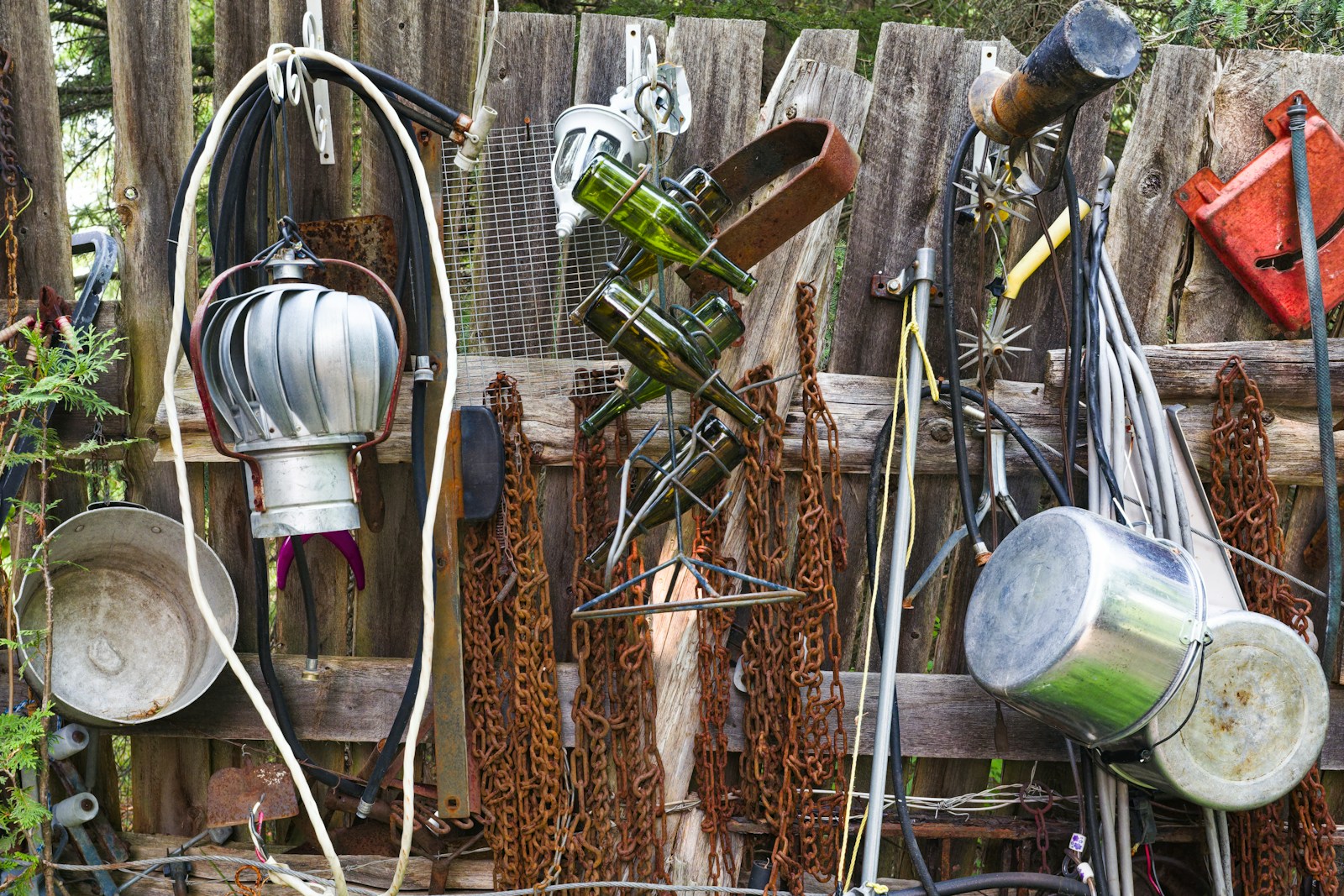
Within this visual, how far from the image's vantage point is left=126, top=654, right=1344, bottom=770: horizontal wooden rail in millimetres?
2062

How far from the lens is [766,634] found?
2.02m

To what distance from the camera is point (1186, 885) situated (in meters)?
2.25

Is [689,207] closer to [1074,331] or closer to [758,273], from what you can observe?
[758,273]

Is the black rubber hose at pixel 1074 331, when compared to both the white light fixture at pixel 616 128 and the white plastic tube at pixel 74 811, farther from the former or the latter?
the white plastic tube at pixel 74 811

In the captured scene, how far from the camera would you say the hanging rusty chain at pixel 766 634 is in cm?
201

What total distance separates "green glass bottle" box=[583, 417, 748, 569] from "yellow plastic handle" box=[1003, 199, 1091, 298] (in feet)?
2.24

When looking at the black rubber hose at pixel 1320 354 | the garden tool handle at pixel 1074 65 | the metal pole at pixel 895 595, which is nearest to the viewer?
the garden tool handle at pixel 1074 65

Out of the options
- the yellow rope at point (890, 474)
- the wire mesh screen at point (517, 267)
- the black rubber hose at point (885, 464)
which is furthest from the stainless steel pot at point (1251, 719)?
the wire mesh screen at point (517, 267)

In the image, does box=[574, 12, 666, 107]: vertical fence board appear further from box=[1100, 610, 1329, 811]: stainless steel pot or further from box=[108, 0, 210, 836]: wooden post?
box=[1100, 610, 1329, 811]: stainless steel pot

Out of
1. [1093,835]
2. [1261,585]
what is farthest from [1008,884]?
[1261,585]

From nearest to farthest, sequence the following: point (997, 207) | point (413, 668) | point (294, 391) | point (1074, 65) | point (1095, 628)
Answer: point (294, 391)
point (1074, 65)
point (1095, 628)
point (413, 668)
point (997, 207)

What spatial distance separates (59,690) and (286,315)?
994mm

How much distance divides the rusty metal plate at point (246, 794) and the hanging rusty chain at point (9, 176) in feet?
3.38

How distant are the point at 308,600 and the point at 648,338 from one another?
2.96 ft
